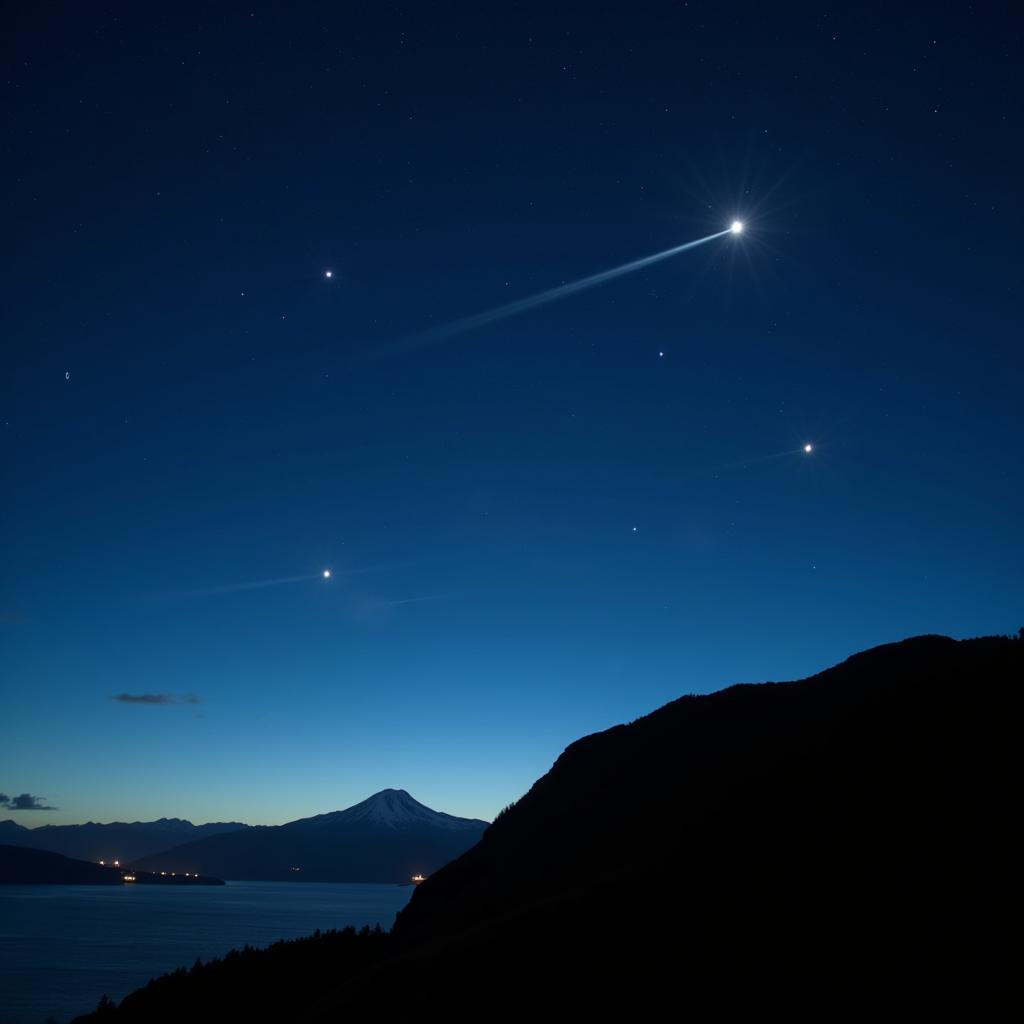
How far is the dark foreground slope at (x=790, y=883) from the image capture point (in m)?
12.5

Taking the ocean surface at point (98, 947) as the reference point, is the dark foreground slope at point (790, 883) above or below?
above

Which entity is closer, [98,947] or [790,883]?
[790,883]

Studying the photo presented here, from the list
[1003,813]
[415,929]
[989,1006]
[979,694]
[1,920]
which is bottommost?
[1,920]

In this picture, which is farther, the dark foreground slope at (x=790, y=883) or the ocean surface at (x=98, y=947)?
the ocean surface at (x=98, y=947)

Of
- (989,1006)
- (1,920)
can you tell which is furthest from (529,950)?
(1,920)

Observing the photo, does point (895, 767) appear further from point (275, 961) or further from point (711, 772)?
point (275, 961)

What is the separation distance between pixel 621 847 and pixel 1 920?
208949 mm

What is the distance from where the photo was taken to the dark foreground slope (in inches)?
491

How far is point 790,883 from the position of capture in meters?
15.0

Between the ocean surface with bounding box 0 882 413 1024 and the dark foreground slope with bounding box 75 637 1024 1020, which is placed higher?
the dark foreground slope with bounding box 75 637 1024 1020

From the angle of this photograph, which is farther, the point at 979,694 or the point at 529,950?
the point at 979,694

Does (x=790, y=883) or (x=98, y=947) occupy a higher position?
(x=790, y=883)

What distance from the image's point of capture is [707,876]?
1650 centimetres

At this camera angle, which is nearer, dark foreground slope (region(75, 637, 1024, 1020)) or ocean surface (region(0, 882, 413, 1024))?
dark foreground slope (region(75, 637, 1024, 1020))
